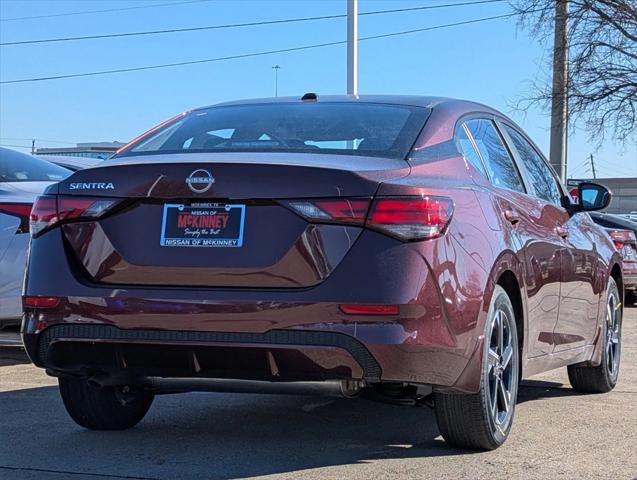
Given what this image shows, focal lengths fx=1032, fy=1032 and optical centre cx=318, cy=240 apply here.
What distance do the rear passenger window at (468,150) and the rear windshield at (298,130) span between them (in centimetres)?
21

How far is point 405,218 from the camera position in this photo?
397 centimetres

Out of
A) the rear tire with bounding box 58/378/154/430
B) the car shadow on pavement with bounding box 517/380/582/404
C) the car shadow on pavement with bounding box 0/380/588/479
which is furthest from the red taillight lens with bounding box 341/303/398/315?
the car shadow on pavement with bounding box 517/380/582/404

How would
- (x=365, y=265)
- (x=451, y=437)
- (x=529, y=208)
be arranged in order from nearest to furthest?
(x=365, y=265)
(x=451, y=437)
(x=529, y=208)

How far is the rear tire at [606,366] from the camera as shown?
6512 mm

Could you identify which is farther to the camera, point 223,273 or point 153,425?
point 153,425

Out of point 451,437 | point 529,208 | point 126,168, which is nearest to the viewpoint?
point 126,168

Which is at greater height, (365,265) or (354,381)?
(365,265)

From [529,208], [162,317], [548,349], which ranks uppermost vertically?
[529,208]

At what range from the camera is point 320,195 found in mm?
3984

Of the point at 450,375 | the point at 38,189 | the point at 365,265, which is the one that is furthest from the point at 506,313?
the point at 38,189

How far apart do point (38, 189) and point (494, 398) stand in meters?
3.86

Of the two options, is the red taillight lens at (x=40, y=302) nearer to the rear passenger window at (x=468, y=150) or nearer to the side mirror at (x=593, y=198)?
the rear passenger window at (x=468, y=150)

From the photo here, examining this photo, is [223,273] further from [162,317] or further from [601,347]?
[601,347]

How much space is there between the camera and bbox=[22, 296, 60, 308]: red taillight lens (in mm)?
4238
